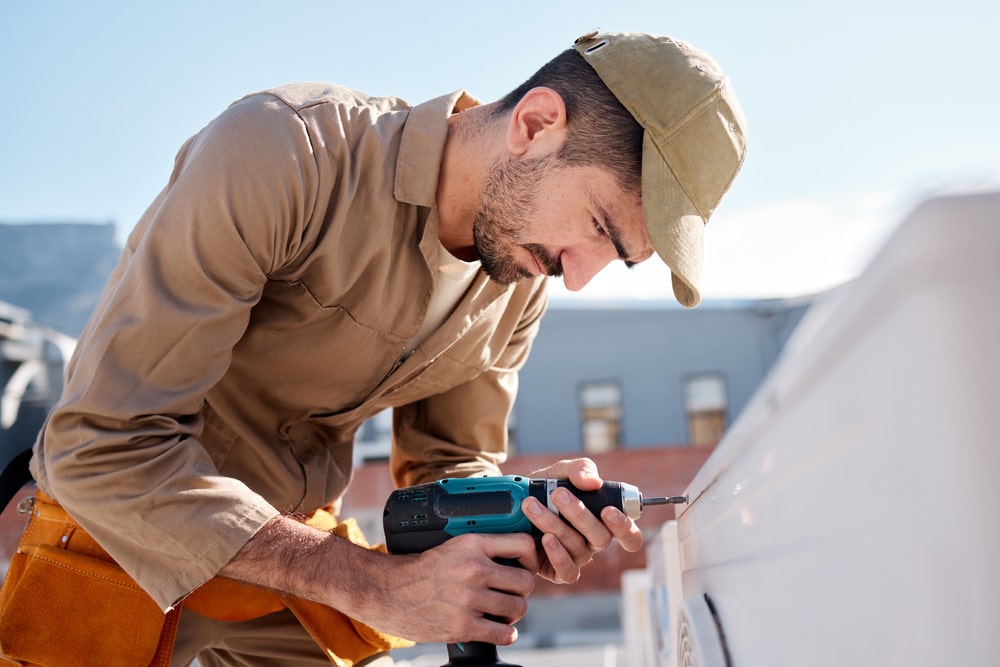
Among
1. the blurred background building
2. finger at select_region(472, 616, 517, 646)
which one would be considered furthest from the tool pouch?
the blurred background building

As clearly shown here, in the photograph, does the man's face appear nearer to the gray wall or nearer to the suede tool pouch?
the suede tool pouch

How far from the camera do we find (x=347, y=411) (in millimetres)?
2115

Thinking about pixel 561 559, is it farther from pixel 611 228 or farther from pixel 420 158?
pixel 420 158

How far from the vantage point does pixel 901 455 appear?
526 mm

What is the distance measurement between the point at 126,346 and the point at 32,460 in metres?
0.53

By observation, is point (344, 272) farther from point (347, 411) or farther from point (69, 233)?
point (69, 233)

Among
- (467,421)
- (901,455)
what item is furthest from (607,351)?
(901,455)

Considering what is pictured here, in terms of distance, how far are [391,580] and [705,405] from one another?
1659cm

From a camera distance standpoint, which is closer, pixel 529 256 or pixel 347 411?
pixel 529 256

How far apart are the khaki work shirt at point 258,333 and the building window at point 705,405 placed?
15772mm

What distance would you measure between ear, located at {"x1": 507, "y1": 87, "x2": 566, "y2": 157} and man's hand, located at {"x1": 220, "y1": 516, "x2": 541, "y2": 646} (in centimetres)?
82

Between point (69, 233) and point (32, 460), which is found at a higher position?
point (32, 460)

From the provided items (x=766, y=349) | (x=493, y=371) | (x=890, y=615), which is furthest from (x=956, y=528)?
(x=766, y=349)

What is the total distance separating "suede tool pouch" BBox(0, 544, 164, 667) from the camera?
168 cm
